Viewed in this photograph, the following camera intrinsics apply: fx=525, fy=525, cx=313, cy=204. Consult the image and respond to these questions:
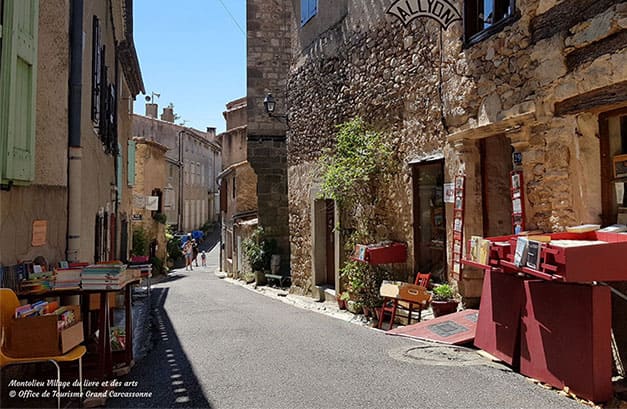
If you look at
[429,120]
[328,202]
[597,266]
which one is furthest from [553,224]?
[328,202]

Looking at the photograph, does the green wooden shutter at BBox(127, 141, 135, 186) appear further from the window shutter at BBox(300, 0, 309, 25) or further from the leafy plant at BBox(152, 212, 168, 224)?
the leafy plant at BBox(152, 212, 168, 224)

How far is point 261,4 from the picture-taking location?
18.2 meters

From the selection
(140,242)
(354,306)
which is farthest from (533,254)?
(140,242)

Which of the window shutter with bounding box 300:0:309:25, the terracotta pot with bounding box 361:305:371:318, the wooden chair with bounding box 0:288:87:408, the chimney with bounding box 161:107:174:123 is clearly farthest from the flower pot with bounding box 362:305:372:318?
the chimney with bounding box 161:107:174:123

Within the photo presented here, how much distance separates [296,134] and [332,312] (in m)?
4.96

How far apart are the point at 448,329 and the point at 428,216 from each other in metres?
2.20

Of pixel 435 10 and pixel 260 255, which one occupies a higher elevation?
pixel 435 10

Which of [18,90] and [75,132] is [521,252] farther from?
[75,132]

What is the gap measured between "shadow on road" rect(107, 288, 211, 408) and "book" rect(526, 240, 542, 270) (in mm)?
2715

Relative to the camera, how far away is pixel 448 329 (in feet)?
19.6

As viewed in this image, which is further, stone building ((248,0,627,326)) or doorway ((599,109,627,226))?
stone building ((248,0,627,326))

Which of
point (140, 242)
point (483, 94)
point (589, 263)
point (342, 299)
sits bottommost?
point (342, 299)

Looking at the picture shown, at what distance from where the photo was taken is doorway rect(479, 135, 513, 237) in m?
6.73

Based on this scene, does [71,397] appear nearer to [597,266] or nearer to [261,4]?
[597,266]
